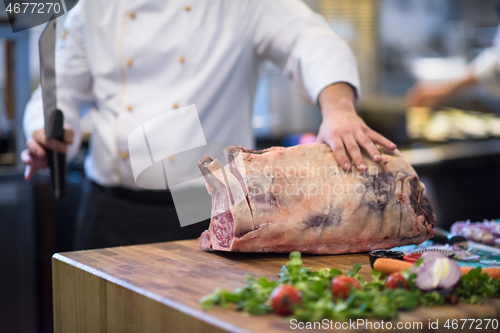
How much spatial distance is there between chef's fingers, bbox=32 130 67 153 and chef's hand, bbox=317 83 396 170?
89 cm

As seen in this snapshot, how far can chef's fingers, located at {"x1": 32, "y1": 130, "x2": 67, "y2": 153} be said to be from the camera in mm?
1803

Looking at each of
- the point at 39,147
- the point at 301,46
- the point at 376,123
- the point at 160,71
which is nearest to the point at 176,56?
the point at 160,71

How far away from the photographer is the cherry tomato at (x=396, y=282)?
1.08 meters

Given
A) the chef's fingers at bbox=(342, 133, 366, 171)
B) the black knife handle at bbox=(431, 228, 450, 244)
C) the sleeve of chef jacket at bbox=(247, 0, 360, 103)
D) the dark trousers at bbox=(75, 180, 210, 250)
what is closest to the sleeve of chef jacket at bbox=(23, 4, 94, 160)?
the dark trousers at bbox=(75, 180, 210, 250)

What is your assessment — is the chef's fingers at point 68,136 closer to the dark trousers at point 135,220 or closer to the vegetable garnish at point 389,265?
the dark trousers at point 135,220

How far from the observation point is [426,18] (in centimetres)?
864

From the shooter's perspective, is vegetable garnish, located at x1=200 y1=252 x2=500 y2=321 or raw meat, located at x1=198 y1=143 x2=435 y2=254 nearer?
vegetable garnish, located at x1=200 y1=252 x2=500 y2=321

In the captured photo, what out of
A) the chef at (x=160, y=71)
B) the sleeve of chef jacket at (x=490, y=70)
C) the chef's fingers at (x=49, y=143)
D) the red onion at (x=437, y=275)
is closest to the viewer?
the red onion at (x=437, y=275)

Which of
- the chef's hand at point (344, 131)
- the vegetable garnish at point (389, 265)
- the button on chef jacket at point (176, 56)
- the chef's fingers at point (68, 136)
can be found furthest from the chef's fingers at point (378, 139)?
the chef's fingers at point (68, 136)

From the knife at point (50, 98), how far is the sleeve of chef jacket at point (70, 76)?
0.79 ft

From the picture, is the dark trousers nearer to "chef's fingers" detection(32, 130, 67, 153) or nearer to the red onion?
"chef's fingers" detection(32, 130, 67, 153)

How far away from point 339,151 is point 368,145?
0.31ft

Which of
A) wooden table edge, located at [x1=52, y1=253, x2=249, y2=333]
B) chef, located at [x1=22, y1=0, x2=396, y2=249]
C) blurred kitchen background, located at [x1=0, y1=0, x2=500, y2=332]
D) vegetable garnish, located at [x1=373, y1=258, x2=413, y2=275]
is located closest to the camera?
wooden table edge, located at [x1=52, y1=253, x2=249, y2=333]

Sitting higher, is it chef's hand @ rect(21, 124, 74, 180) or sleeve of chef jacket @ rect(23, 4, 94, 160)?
sleeve of chef jacket @ rect(23, 4, 94, 160)
